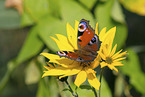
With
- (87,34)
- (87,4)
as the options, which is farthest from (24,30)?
(87,34)

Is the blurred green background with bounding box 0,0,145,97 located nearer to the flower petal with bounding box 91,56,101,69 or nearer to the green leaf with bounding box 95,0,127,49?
the green leaf with bounding box 95,0,127,49

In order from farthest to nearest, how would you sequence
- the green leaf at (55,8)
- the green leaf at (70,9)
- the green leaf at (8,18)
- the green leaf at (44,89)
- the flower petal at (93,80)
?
the green leaf at (8,18)
the green leaf at (55,8)
the green leaf at (70,9)
the green leaf at (44,89)
the flower petal at (93,80)

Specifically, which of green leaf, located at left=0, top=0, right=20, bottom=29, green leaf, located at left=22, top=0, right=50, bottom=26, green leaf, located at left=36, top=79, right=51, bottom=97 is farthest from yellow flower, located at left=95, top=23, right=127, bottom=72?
green leaf, located at left=0, top=0, right=20, bottom=29

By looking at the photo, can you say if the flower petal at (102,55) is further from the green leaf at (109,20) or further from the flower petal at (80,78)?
the green leaf at (109,20)

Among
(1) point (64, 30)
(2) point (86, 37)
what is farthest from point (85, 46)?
(1) point (64, 30)

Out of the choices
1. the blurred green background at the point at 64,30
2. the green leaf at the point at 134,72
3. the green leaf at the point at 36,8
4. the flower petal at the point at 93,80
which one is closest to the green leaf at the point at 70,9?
the blurred green background at the point at 64,30

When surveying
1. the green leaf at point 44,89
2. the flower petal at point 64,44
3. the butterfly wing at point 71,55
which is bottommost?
the green leaf at point 44,89

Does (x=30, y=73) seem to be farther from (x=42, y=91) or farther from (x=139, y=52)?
(x=139, y=52)

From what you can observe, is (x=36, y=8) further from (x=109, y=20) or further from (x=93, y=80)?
(x=93, y=80)
